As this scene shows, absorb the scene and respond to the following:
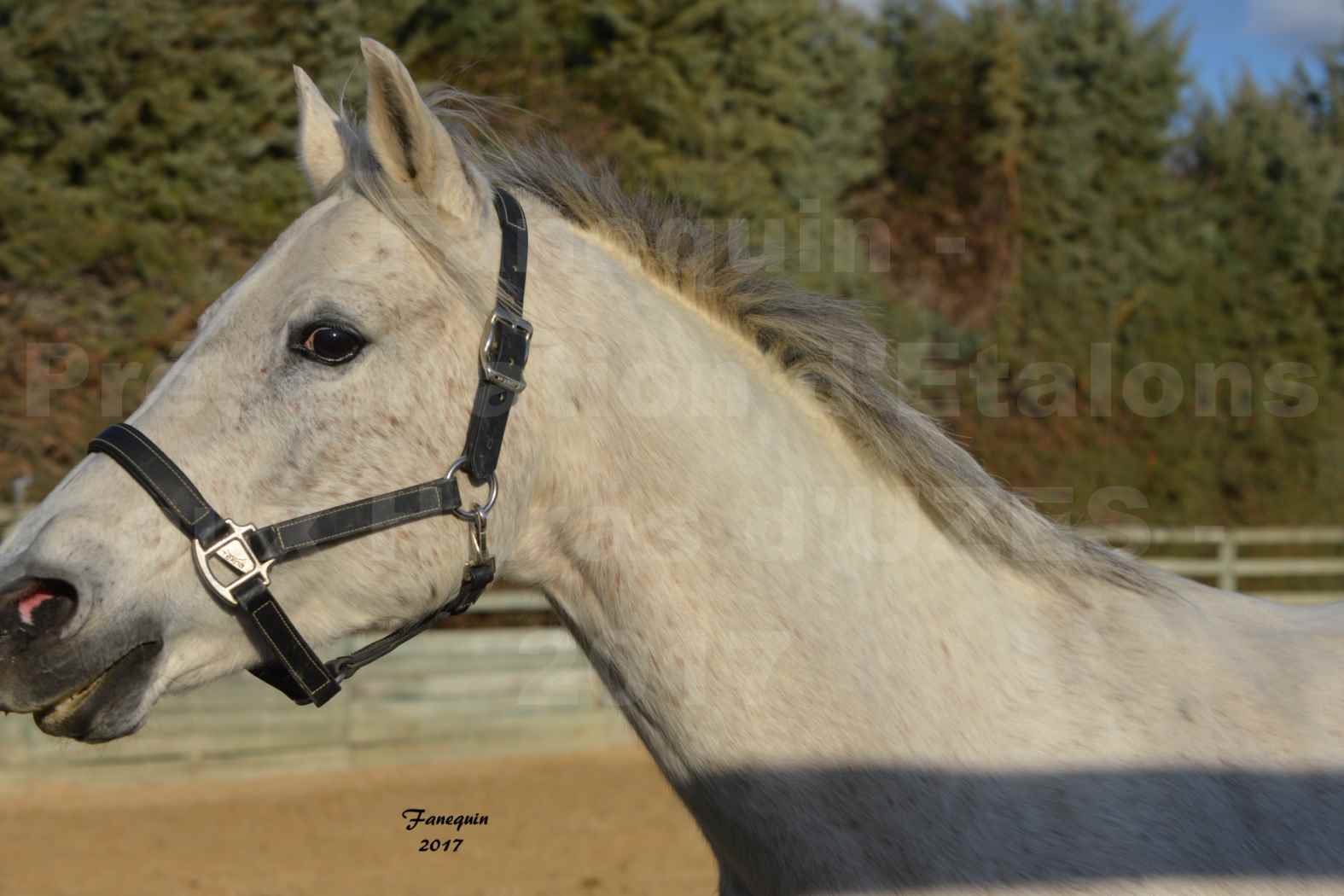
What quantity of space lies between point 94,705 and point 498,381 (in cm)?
77

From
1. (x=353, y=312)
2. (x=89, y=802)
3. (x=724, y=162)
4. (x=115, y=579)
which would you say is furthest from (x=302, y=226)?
(x=724, y=162)

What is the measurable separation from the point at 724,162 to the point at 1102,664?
8494 millimetres

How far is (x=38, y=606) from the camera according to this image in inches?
63.7

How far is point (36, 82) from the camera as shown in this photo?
738 cm

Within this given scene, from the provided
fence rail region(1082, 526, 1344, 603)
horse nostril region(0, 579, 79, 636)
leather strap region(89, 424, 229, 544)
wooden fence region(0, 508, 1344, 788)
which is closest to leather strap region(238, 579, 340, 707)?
leather strap region(89, 424, 229, 544)

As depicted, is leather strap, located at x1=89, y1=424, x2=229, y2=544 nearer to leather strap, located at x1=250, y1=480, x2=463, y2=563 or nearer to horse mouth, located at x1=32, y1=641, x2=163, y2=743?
leather strap, located at x1=250, y1=480, x2=463, y2=563

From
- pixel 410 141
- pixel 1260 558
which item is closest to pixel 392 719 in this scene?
pixel 410 141

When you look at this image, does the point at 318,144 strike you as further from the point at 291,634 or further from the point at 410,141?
the point at 291,634

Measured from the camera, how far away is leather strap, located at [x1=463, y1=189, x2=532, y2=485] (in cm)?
178

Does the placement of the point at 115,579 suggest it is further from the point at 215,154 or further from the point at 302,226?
the point at 215,154

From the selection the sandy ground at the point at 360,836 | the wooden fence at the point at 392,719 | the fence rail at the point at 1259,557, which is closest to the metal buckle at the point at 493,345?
the sandy ground at the point at 360,836

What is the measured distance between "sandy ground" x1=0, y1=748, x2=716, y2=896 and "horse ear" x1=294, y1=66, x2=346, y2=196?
4.10 metres

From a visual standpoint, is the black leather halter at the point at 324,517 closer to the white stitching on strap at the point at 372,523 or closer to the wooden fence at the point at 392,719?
the white stitching on strap at the point at 372,523

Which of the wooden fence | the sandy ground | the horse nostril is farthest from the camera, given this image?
the wooden fence
